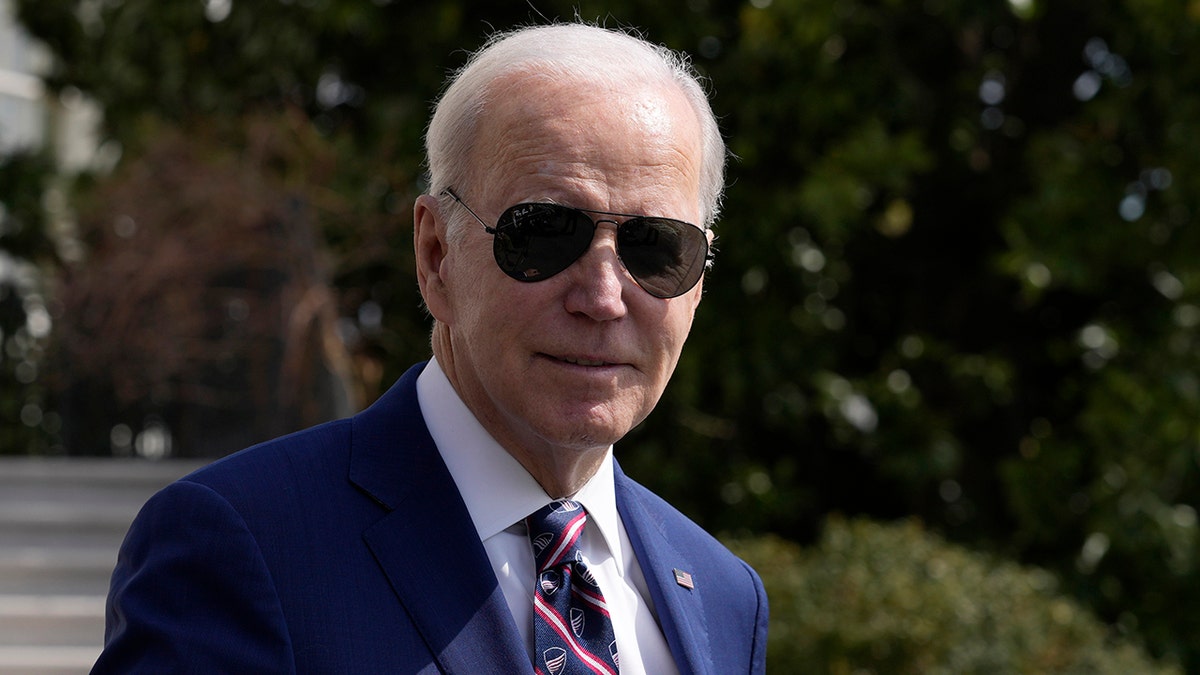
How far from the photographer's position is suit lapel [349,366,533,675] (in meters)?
1.55

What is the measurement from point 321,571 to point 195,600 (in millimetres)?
149

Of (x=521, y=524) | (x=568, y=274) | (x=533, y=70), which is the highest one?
(x=533, y=70)

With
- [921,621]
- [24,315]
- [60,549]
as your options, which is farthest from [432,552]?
[24,315]

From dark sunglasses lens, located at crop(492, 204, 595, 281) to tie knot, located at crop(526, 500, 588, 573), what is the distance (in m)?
0.32

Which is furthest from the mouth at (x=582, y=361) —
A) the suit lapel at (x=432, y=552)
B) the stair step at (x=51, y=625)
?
the stair step at (x=51, y=625)

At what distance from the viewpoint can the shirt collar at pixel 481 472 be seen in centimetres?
171

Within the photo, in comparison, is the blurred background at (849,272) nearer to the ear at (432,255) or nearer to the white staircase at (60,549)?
the white staircase at (60,549)

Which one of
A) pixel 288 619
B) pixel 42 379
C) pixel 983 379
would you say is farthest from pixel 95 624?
pixel 288 619

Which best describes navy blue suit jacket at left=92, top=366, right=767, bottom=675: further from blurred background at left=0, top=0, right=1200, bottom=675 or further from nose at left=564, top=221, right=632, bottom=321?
blurred background at left=0, top=0, right=1200, bottom=675

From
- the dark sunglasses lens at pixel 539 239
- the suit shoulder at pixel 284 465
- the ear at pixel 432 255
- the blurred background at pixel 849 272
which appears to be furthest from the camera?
the blurred background at pixel 849 272

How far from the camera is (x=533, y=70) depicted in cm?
167

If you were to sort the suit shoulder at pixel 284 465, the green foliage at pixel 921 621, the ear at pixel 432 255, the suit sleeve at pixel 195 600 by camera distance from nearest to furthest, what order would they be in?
1. the suit sleeve at pixel 195 600
2. the suit shoulder at pixel 284 465
3. the ear at pixel 432 255
4. the green foliage at pixel 921 621

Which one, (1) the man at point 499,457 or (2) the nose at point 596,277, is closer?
(1) the man at point 499,457

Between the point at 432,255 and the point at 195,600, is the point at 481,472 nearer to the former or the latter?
the point at 432,255
